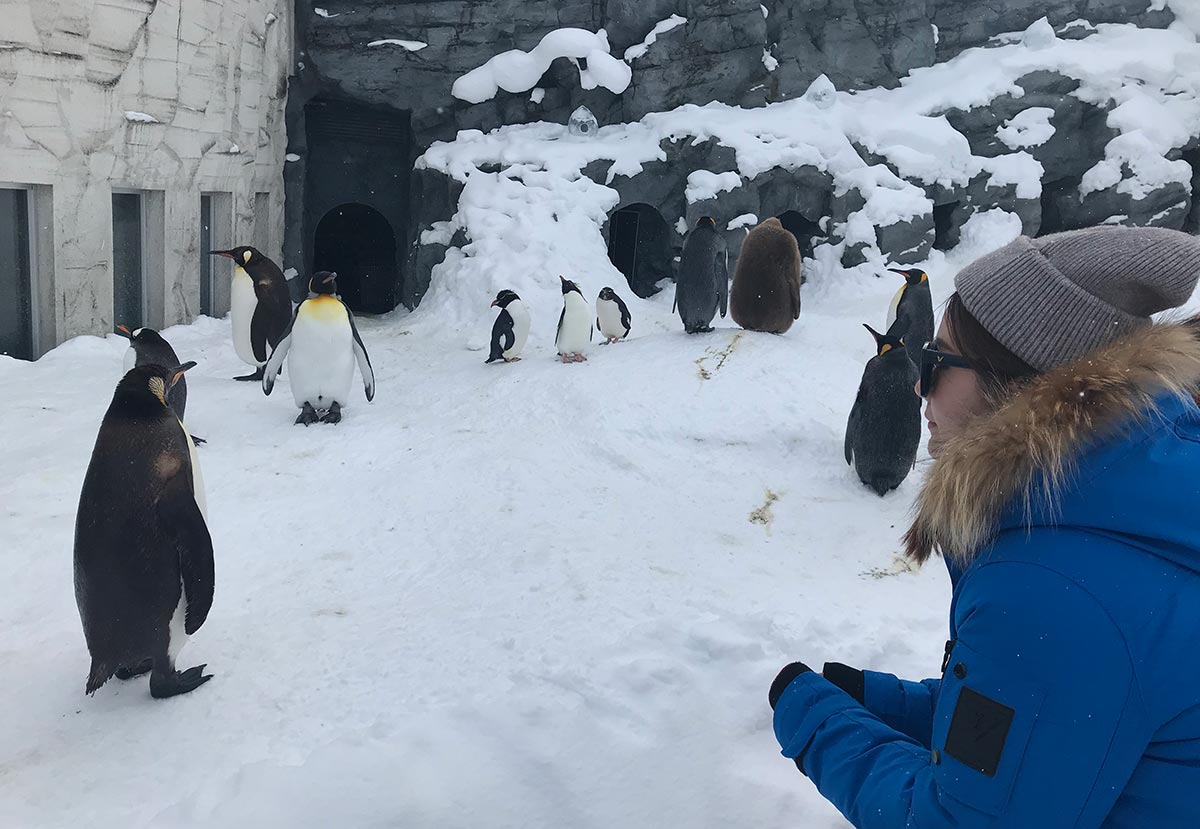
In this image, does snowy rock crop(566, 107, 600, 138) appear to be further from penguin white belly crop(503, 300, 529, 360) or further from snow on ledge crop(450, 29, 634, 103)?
penguin white belly crop(503, 300, 529, 360)

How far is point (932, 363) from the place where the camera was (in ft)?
3.51

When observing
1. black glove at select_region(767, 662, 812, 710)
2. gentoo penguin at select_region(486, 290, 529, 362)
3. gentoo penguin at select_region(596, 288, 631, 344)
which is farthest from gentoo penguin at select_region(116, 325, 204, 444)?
black glove at select_region(767, 662, 812, 710)

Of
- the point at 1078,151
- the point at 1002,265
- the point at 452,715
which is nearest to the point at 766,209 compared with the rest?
the point at 1078,151

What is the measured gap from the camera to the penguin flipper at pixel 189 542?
2.26 m

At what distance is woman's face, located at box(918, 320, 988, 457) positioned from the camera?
3.36 ft

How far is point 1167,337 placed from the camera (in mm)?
893

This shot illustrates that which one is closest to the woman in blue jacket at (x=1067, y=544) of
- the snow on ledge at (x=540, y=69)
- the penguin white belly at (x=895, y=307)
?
the penguin white belly at (x=895, y=307)

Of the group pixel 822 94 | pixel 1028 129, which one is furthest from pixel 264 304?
pixel 1028 129

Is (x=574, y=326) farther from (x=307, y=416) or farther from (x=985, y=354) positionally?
(x=985, y=354)

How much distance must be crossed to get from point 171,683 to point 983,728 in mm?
2119

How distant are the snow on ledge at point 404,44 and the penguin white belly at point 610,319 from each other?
4.74 metres

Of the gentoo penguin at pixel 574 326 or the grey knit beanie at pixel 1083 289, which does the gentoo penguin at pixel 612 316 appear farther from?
the grey knit beanie at pixel 1083 289

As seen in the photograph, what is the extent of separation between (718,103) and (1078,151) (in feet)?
14.1

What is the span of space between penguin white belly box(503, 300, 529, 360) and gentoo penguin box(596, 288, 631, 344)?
83 centimetres
